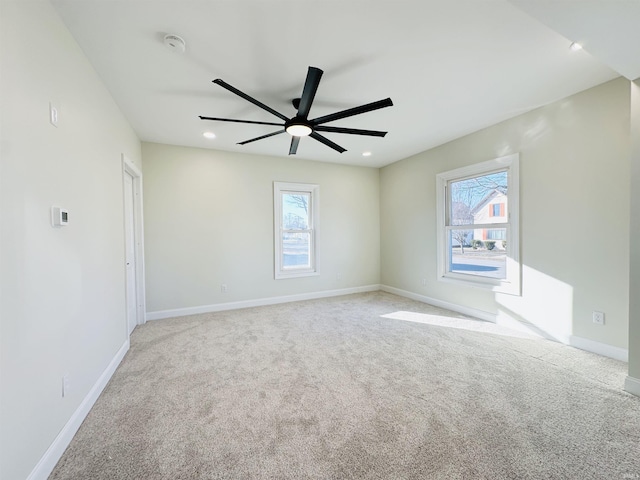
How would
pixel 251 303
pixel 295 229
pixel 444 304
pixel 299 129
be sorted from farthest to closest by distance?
pixel 295 229 → pixel 251 303 → pixel 444 304 → pixel 299 129

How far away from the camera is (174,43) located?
1887mm

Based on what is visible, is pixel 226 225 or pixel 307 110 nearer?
pixel 307 110

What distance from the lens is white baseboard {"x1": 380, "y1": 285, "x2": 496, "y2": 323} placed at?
3.67m

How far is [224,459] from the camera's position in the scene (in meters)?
1.48

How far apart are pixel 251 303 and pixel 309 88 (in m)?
3.60

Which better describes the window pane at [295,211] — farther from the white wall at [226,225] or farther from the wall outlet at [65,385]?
the wall outlet at [65,385]

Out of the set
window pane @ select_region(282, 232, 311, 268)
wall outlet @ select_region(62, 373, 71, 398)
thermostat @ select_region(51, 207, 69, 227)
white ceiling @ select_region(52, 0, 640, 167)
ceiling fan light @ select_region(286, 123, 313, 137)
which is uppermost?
white ceiling @ select_region(52, 0, 640, 167)

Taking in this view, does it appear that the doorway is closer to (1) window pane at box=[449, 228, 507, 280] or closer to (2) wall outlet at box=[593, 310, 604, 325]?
(1) window pane at box=[449, 228, 507, 280]

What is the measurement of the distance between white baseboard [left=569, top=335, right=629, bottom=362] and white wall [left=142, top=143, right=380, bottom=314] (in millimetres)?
3392

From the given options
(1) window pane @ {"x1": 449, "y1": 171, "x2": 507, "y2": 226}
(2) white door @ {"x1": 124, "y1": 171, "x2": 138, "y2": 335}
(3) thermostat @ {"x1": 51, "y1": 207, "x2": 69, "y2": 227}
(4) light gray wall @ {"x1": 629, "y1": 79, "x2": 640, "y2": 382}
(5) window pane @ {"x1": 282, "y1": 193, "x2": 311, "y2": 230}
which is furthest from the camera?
(5) window pane @ {"x1": 282, "y1": 193, "x2": 311, "y2": 230}

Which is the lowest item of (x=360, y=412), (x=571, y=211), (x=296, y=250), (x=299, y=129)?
(x=360, y=412)

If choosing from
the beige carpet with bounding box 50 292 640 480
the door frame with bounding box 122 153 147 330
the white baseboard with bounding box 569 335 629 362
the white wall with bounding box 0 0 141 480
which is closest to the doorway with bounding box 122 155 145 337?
the door frame with bounding box 122 153 147 330

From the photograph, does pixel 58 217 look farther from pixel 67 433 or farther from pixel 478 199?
pixel 478 199

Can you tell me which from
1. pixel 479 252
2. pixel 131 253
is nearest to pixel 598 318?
pixel 479 252
